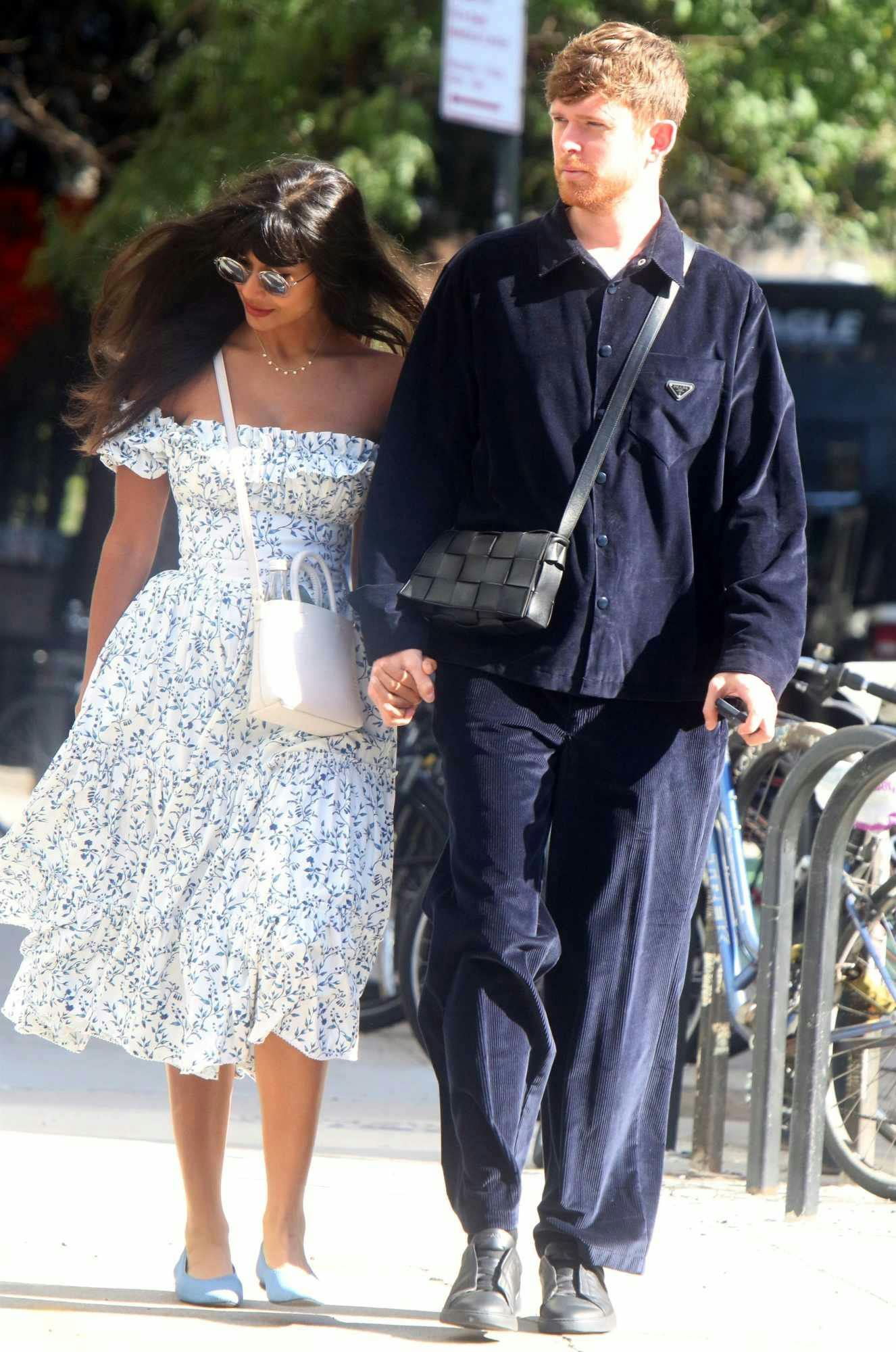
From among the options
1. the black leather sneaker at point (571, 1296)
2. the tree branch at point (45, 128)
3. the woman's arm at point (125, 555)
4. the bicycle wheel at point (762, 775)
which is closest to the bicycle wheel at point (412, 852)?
the bicycle wheel at point (762, 775)

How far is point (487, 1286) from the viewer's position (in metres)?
2.94

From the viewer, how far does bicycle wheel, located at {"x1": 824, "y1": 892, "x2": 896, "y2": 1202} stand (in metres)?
4.10

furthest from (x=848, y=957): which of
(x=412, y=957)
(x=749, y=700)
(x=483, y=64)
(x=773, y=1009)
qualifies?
(x=483, y=64)

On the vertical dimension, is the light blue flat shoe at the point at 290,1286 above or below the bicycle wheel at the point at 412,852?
below

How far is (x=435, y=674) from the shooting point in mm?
3135

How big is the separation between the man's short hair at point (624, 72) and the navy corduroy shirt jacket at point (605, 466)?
194mm

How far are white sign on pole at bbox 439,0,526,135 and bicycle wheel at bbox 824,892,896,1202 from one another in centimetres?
407

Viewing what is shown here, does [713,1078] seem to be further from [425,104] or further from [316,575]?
[425,104]

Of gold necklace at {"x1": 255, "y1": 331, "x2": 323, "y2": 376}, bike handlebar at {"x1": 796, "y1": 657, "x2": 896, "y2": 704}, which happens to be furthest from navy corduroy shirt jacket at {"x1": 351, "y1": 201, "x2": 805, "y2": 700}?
bike handlebar at {"x1": 796, "y1": 657, "x2": 896, "y2": 704}

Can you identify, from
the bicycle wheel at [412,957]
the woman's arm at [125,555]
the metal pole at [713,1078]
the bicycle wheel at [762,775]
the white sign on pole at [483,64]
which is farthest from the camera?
the white sign on pole at [483,64]

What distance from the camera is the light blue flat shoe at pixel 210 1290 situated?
3104 mm

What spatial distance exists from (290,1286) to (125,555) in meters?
1.28

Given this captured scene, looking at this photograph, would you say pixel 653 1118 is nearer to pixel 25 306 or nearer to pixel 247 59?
pixel 247 59

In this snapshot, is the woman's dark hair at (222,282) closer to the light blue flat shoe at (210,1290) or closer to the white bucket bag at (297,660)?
the white bucket bag at (297,660)
